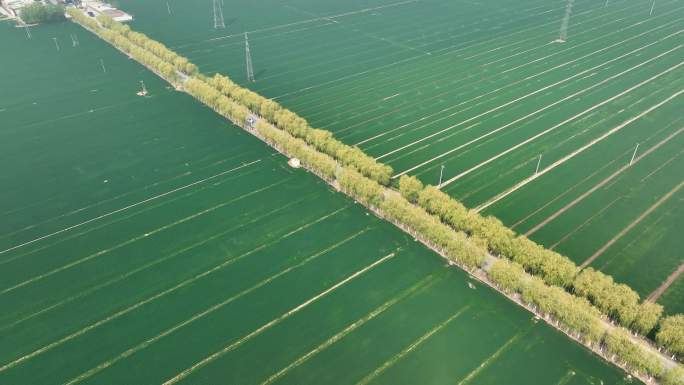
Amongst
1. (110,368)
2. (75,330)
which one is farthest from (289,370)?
(75,330)

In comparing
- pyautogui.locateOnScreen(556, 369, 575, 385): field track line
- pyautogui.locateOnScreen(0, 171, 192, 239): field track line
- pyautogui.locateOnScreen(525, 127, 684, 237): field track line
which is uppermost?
pyautogui.locateOnScreen(525, 127, 684, 237): field track line

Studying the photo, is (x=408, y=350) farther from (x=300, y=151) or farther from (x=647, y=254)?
(x=300, y=151)

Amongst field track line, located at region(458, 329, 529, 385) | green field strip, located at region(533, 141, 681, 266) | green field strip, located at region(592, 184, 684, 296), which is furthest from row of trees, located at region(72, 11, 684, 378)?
green field strip, located at region(592, 184, 684, 296)

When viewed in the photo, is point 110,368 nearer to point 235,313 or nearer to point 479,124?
point 235,313

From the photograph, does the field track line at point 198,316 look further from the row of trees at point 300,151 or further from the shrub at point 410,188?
the row of trees at point 300,151

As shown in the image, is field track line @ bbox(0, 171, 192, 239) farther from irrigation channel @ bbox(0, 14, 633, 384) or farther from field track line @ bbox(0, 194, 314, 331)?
field track line @ bbox(0, 194, 314, 331)

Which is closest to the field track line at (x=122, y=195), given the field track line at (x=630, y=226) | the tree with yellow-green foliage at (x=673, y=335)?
the field track line at (x=630, y=226)
